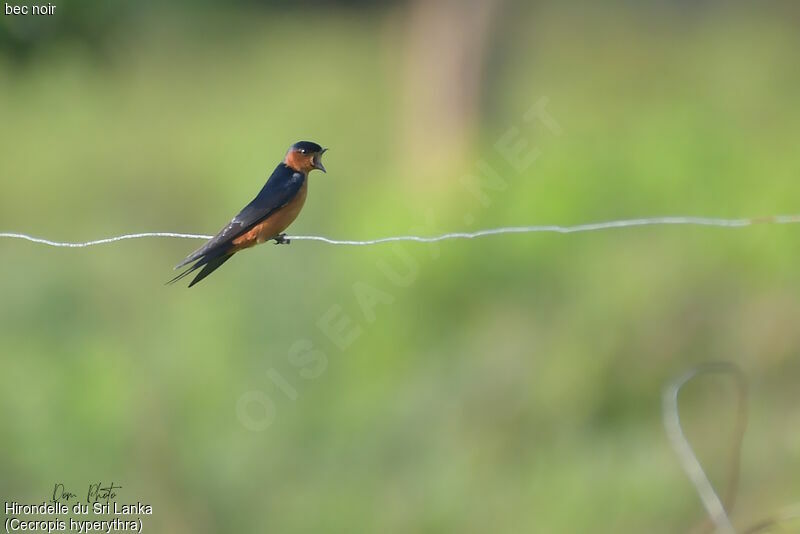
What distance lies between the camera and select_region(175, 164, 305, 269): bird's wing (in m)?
1.41

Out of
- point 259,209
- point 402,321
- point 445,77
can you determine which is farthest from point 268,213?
point 445,77

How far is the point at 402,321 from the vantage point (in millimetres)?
4117

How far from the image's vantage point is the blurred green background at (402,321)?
3.37 metres

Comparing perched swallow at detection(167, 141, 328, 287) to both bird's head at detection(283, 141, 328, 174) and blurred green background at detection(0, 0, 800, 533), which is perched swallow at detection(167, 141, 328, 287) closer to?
bird's head at detection(283, 141, 328, 174)

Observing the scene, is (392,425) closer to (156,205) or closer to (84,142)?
(156,205)

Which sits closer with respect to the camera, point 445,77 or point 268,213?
point 268,213

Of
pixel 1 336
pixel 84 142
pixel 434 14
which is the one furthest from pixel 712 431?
pixel 84 142

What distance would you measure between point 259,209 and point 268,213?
0.05 feet

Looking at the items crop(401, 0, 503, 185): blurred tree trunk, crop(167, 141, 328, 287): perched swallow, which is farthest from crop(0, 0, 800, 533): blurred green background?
crop(167, 141, 328, 287): perched swallow

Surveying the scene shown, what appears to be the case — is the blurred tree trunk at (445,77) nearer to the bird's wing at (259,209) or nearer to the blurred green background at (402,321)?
the blurred green background at (402,321)

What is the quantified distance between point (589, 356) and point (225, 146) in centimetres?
283

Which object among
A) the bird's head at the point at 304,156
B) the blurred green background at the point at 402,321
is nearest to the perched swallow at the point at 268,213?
the bird's head at the point at 304,156

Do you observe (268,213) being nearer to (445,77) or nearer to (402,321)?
Answer: (402,321)

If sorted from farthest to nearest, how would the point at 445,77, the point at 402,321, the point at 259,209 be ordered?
the point at 445,77
the point at 402,321
the point at 259,209
